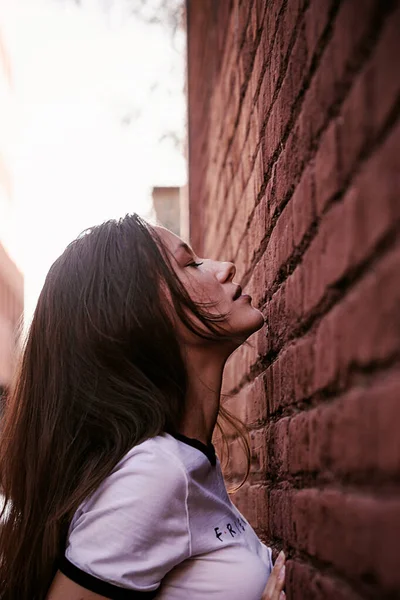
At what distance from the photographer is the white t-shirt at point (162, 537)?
1456mm

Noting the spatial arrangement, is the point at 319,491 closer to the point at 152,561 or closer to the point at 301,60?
the point at 152,561

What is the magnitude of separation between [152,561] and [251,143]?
1375 millimetres

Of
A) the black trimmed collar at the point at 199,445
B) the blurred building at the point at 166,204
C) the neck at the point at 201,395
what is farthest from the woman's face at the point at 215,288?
the blurred building at the point at 166,204

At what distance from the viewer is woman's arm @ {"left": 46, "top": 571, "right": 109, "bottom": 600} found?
4.78ft

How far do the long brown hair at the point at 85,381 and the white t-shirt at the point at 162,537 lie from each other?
0.10 metres

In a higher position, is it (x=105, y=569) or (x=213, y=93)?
(x=213, y=93)

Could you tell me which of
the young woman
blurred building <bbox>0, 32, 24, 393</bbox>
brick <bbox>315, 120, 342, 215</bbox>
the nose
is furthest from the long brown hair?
blurred building <bbox>0, 32, 24, 393</bbox>

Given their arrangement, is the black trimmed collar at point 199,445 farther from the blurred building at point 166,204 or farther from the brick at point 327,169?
the blurred building at point 166,204

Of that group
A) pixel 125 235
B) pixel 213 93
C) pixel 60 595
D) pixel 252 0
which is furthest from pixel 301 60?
pixel 213 93

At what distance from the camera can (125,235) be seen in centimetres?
193

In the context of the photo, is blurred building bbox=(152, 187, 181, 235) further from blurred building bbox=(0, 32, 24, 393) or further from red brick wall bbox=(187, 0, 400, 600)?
blurred building bbox=(0, 32, 24, 393)

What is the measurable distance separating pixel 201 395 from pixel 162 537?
0.49 metres

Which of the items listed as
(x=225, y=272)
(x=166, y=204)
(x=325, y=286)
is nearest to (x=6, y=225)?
(x=166, y=204)

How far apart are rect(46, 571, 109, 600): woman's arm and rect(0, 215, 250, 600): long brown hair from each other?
85 millimetres
